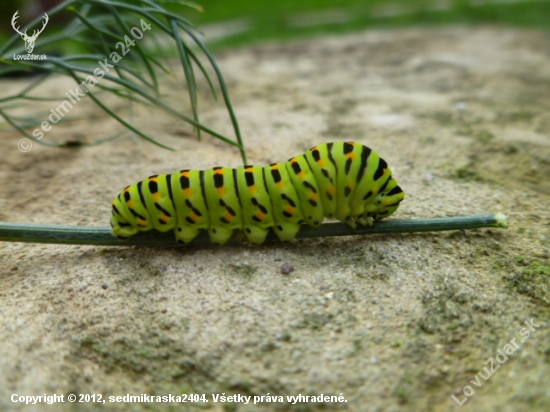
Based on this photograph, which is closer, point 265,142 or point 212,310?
point 212,310

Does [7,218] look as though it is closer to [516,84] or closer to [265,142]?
[265,142]

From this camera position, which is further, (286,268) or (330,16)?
(330,16)

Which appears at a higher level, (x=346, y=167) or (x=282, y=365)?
(x=346, y=167)

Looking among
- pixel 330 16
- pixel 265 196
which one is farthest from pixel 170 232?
pixel 330 16

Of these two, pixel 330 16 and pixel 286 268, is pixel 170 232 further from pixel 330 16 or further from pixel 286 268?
pixel 330 16

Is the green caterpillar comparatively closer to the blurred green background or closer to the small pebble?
the small pebble

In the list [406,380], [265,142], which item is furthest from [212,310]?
[265,142]
